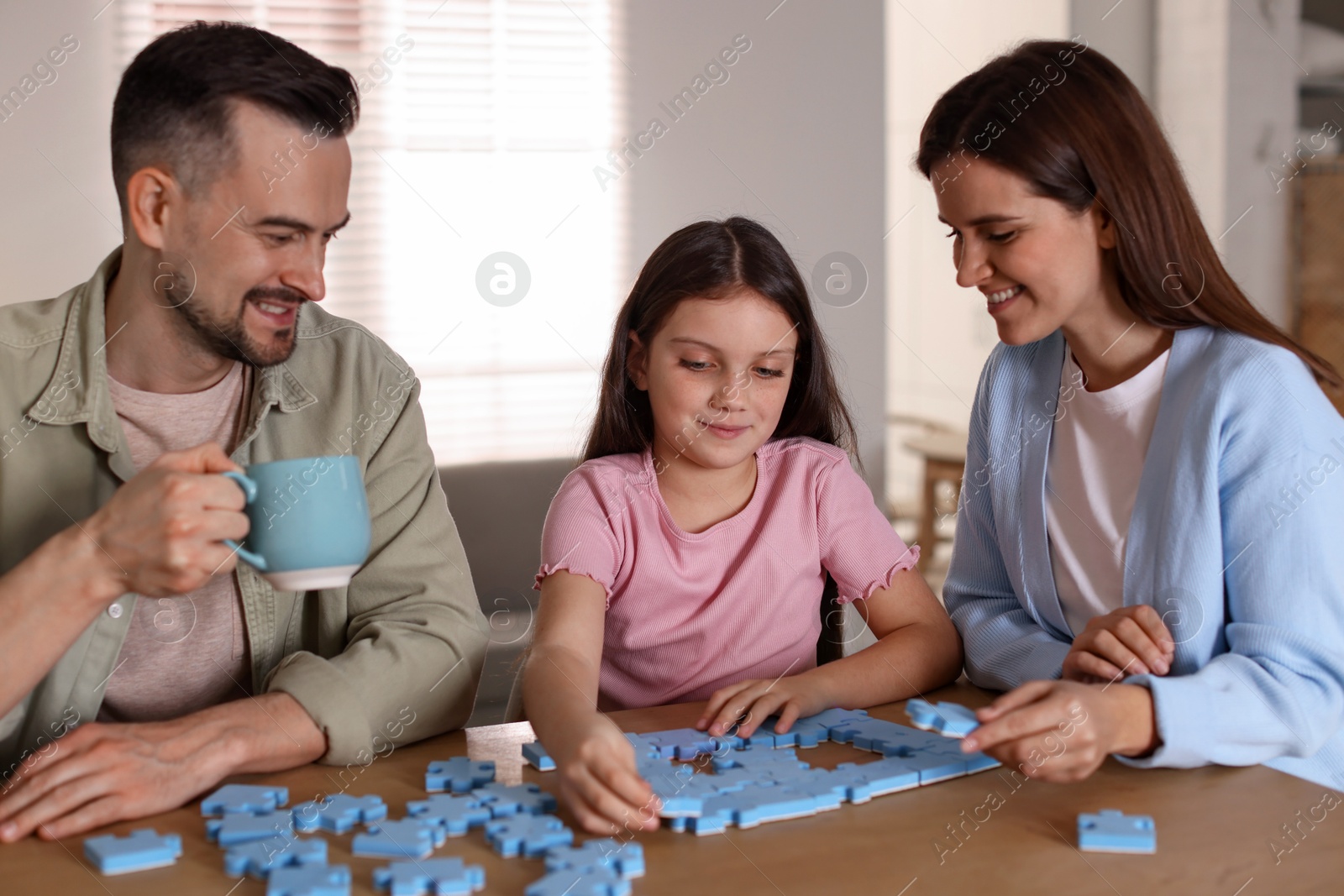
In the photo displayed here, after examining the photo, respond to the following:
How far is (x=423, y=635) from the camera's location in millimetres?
1370

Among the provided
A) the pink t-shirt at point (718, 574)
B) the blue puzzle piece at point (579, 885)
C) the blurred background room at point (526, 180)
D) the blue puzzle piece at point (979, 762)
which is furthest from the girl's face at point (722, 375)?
the blurred background room at point (526, 180)

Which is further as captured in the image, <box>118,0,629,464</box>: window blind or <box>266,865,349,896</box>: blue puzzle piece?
<box>118,0,629,464</box>: window blind

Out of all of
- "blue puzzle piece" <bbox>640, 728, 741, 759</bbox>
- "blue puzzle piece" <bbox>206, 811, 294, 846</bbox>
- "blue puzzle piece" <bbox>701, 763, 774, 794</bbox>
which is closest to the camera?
"blue puzzle piece" <bbox>206, 811, 294, 846</bbox>

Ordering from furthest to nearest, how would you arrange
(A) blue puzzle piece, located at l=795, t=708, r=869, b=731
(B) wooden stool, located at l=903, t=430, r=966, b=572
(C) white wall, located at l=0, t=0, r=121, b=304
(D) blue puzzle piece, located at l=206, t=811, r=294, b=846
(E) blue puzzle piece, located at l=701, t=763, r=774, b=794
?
1. (B) wooden stool, located at l=903, t=430, r=966, b=572
2. (C) white wall, located at l=0, t=0, r=121, b=304
3. (A) blue puzzle piece, located at l=795, t=708, r=869, b=731
4. (E) blue puzzle piece, located at l=701, t=763, r=774, b=794
5. (D) blue puzzle piece, located at l=206, t=811, r=294, b=846

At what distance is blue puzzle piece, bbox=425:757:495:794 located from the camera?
111cm

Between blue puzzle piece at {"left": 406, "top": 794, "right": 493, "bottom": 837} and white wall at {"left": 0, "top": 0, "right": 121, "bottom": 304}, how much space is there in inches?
118

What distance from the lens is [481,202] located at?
405 centimetres

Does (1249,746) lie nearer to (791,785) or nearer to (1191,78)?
(791,785)

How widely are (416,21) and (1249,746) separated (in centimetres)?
355

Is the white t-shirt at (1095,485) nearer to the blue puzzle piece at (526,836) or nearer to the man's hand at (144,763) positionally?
the blue puzzle piece at (526,836)

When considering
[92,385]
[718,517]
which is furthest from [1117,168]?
[92,385]

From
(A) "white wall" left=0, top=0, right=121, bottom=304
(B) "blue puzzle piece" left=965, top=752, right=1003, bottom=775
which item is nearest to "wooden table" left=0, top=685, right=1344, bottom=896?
(B) "blue puzzle piece" left=965, top=752, right=1003, bottom=775

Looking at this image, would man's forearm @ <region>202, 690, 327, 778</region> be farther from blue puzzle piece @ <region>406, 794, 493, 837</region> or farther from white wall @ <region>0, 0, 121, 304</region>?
white wall @ <region>0, 0, 121, 304</region>

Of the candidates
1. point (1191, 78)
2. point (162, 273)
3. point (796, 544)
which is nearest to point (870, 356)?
point (1191, 78)
